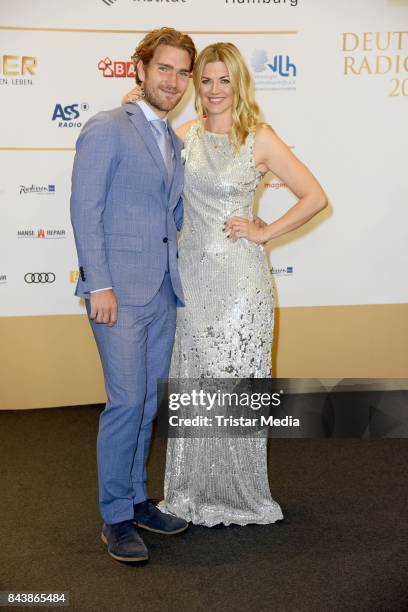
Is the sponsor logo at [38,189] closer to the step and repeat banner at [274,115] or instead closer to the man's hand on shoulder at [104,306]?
the step and repeat banner at [274,115]

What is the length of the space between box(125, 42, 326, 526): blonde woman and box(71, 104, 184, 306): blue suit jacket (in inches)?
6.7

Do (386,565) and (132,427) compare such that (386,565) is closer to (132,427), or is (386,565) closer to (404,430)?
(132,427)

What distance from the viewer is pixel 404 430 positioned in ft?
14.9

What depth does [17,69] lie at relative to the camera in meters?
4.51

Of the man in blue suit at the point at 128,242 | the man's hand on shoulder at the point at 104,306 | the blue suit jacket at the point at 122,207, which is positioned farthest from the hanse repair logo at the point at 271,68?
the man's hand on shoulder at the point at 104,306

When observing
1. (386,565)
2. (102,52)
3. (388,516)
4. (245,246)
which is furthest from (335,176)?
(386,565)

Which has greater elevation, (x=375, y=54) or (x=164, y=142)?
(x=375, y=54)

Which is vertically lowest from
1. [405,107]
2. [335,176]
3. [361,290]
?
[361,290]

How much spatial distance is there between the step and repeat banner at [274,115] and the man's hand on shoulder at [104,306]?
199cm

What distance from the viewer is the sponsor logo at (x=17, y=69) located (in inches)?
177

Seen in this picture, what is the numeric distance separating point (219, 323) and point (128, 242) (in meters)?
Answer: 0.51

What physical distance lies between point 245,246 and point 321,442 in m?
1.58

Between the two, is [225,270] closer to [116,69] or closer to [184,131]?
[184,131]

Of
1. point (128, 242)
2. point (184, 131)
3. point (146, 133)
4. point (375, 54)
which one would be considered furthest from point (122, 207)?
point (375, 54)
